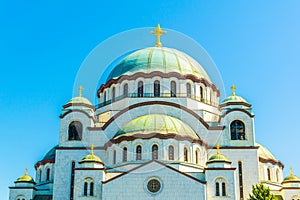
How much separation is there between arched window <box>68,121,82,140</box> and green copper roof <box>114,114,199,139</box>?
3.41 meters

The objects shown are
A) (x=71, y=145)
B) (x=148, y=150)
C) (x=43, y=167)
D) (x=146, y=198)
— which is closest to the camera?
(x=146, y=198)

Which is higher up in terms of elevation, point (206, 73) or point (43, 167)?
point (206, 73)

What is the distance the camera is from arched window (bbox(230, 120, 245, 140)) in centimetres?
4241

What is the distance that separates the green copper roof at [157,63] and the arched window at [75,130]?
23.6 feet

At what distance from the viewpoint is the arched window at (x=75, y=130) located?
140 ft

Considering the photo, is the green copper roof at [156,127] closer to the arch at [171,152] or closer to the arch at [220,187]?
the arch at [171,152]

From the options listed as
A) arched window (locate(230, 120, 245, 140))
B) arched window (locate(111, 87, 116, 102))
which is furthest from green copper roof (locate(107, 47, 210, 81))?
arched window (locate(230, 120, 245, 140))

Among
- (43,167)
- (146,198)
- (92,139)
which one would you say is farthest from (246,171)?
(43,167)

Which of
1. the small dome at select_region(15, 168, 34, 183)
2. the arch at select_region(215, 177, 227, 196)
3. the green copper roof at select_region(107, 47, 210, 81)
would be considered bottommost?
the arch at select_region(215, 177, 227, 196)

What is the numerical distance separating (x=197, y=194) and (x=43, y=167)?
18.2 metres

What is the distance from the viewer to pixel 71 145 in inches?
1663

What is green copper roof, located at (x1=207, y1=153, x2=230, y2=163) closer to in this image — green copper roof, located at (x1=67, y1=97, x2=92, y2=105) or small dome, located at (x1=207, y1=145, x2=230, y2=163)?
small dome, located at (x1=207, y1=145, x2=230, y2=163)

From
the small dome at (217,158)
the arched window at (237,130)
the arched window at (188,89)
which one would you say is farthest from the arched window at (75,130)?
the arched window at (237,130)

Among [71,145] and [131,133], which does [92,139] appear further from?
[131,133]
